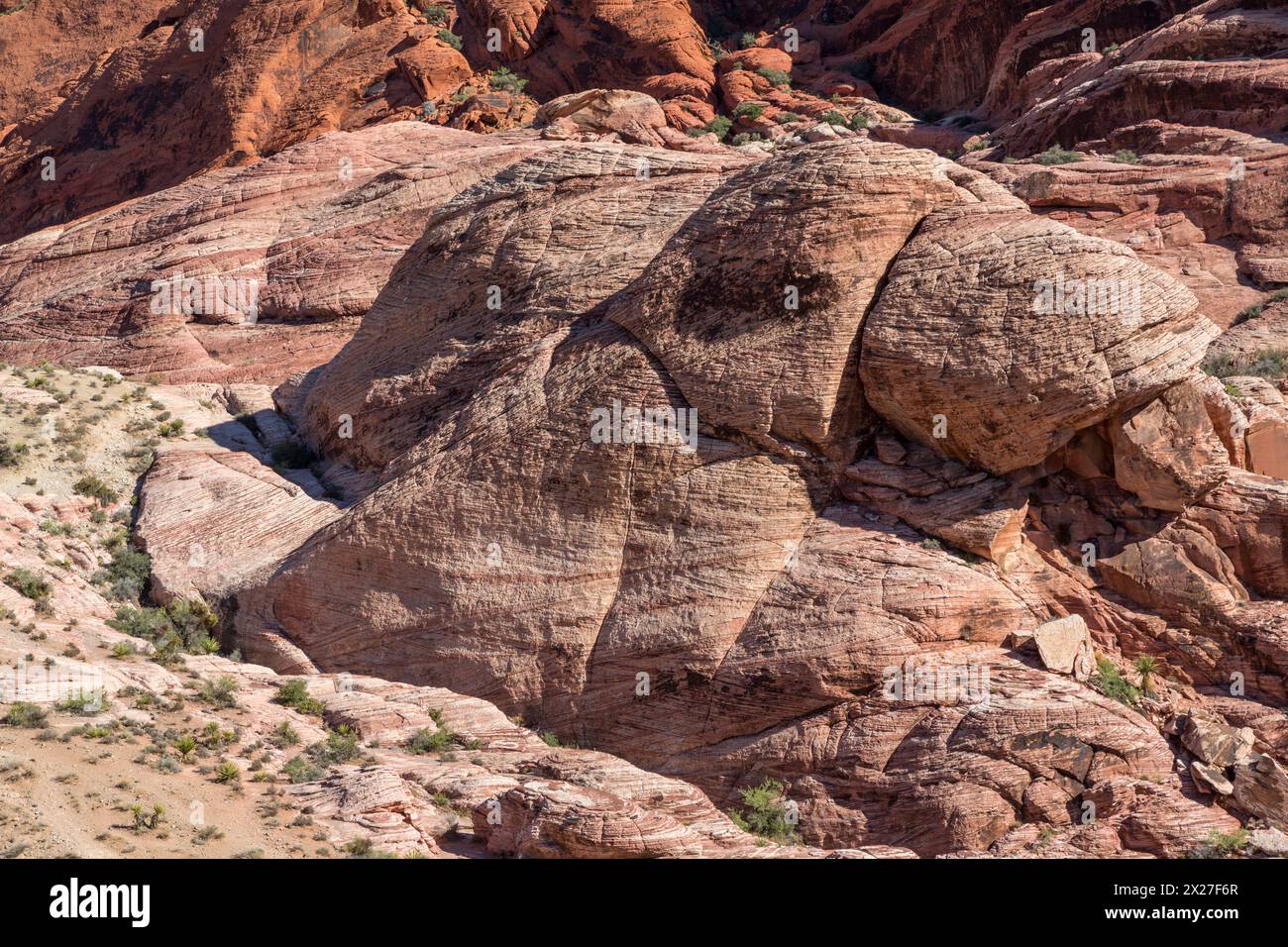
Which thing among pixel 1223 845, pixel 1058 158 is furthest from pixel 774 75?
pixel 1223 845

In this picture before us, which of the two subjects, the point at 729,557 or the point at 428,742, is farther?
the point at 729,557

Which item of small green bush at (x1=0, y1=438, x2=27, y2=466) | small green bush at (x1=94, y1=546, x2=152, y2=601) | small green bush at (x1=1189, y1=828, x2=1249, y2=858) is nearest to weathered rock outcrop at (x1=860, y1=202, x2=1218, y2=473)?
small green bush at (x1=1189, y1=828, x2=1249, y2=858)

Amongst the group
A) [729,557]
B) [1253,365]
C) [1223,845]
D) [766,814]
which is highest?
[1253,365]

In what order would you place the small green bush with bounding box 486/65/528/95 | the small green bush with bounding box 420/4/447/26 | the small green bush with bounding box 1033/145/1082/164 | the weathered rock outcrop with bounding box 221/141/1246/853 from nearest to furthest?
the weathered rock outcrop with bounding box 221/141/1246/853
the small green bush with bounding box 1033/145/1082/164
the small green bush with bounding box 486/65/528/95
the small green bush with bounding box 420/4/447/26

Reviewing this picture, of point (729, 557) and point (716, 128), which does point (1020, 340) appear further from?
point (716, 128)

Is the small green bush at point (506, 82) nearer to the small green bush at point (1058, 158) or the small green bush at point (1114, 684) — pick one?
the small green bush at point (1058, 158)

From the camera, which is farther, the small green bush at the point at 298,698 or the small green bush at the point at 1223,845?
the small green bush at the point at 298,698

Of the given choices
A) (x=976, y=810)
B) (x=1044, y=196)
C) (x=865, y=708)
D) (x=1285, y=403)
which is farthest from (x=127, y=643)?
Result: (x=1044, y=196)

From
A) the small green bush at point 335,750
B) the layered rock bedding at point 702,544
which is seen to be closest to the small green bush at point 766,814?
the layered rock bedding at point 702,544

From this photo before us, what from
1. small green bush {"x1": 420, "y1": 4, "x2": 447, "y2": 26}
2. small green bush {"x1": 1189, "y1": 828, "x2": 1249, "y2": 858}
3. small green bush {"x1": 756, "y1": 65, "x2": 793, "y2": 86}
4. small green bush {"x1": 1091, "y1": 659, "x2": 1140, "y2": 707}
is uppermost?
small green bush {"x1": 420, "y1": 4, "x2": 447, "y2": 26}

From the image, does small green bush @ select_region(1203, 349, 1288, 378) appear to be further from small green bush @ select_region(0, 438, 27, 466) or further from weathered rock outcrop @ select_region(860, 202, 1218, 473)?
small green bush @ select_region(0, 438, 27, 466)

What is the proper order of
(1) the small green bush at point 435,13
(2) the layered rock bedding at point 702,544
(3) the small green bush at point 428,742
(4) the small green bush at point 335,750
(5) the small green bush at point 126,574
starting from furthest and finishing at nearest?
(1) the small green bush at point 435,13 → (5) the small green bush at point 126,574 → (3) the small green bush at point 428,742 → (4) the small green bush at point 335,750 → (2) the layered rock bedding at point 702,544

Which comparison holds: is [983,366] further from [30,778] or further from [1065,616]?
[30,778]

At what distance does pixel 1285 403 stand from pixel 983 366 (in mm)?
6139
